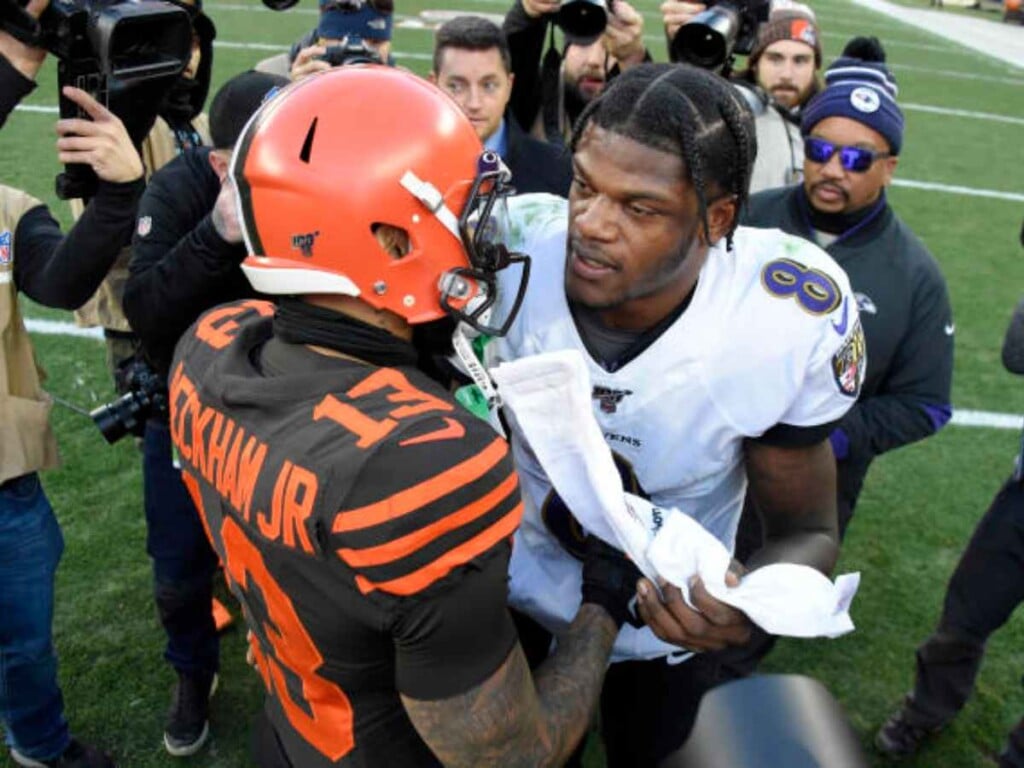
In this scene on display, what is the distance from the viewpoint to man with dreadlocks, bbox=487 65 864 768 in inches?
78.8

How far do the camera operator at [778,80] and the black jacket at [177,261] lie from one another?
6.56 ft

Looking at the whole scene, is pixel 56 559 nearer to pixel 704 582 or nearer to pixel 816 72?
pixel 704 582

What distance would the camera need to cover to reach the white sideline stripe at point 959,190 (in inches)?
384

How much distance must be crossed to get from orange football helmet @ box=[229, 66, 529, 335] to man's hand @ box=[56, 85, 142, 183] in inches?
31.9

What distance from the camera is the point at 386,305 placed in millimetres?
1690

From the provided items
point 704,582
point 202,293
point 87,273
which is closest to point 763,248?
point 704,582

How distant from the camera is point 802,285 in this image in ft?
6.79

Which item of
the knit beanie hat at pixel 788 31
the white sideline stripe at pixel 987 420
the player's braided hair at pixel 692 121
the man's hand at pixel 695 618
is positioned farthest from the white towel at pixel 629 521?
the white sideline stripe at pixel 987 420

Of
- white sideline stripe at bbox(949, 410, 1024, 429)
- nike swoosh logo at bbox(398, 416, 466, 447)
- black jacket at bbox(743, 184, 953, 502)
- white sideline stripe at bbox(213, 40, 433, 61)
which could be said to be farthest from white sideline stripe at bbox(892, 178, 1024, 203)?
nike swoosh logo at bbox(398, 416, 466, 447)

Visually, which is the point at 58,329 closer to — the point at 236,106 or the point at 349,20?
the point at 349,20

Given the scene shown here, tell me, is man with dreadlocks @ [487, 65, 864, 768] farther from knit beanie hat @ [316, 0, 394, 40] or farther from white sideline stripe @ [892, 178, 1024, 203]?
white sideline stripe @ [892, 178, 1024, 203]

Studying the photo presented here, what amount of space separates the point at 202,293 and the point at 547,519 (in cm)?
111

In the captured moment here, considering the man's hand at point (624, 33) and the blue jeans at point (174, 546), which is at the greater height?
the man's hand at point (624, 33)

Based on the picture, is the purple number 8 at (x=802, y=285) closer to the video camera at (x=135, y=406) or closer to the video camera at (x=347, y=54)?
the video camera at (x=135, y=406)
